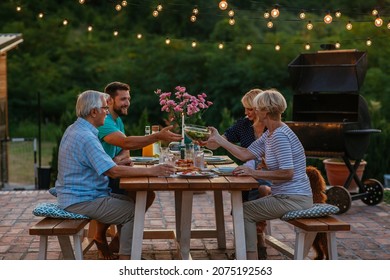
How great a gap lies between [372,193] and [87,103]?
421 cm

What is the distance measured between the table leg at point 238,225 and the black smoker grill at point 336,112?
9.68ft

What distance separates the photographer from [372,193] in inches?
305

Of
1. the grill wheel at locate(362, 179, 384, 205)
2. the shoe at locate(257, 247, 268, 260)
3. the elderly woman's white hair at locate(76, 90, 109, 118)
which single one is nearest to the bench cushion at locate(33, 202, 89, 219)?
the elderly woman's white hair at locate(76, 90, 109, 118)

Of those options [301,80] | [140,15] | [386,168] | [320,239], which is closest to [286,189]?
[320,239]

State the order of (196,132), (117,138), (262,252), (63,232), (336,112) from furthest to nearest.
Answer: (336,112)
(262,252)
(117,138)
(196,132)
(63,232)

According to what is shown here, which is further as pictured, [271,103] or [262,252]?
[262,252]

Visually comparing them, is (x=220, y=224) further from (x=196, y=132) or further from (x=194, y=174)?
(x=194, y=174)

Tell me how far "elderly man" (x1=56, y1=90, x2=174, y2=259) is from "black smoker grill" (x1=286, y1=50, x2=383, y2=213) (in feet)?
10.7

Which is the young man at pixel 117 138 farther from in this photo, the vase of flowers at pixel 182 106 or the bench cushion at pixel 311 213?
the bench cushion at pixel 311 213

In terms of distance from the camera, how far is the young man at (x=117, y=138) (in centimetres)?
497

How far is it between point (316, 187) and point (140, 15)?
16.8 m

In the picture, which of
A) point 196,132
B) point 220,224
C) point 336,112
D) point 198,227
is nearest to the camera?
point 196,132

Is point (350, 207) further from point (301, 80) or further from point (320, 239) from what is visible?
point (320, 239)

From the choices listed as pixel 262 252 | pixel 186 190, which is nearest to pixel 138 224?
pixel 186 190
